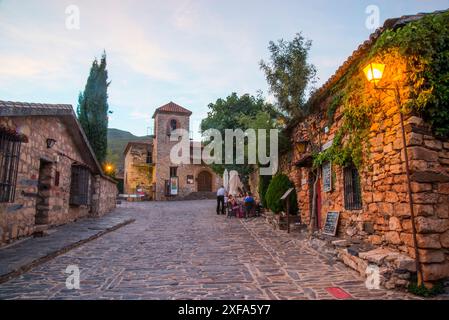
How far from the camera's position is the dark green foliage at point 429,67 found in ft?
14.2

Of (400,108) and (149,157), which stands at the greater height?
(149,157)

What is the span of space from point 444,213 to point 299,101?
16.9ft

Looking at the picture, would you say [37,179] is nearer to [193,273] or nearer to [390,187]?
[193,273]

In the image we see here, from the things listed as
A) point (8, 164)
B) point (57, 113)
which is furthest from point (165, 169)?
point (8, 164)

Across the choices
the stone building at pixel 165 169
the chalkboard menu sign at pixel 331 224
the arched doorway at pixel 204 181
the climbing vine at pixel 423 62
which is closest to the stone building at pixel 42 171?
the climbing vine at pixel 423 62

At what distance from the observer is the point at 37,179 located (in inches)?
305

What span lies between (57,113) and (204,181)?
24.2m

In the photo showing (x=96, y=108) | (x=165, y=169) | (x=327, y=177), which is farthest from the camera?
(x=165, y=169)

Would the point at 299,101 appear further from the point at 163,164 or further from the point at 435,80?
the point at 163,164

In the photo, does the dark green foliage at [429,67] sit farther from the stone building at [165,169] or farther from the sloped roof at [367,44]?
the stone building at [165,169]

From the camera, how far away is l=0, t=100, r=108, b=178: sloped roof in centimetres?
582
